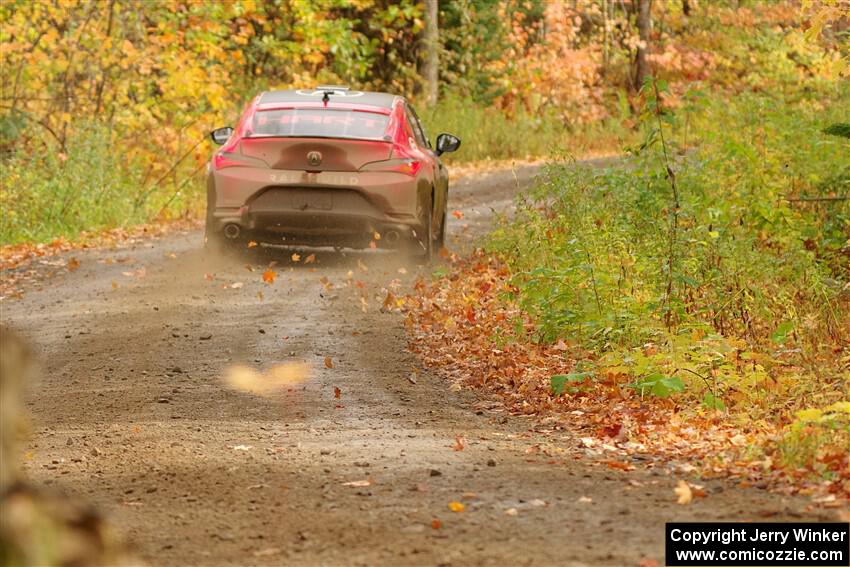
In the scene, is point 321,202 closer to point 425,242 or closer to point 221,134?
point 425,242

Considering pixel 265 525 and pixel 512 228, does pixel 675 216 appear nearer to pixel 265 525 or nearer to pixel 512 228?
pixel 512 228

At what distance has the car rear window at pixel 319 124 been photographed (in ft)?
47.7

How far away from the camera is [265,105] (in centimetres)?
1496

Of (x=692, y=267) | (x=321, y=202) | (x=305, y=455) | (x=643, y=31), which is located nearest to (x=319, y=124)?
(x=321, y=202)

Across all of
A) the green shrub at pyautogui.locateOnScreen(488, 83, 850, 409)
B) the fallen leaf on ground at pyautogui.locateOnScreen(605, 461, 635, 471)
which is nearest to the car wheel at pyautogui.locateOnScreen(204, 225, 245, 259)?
the green shrub at pyautogui.locateOnScreen(488, 83, 850, 409)

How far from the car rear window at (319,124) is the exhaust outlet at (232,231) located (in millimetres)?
989

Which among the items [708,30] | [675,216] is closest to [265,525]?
[675,216]

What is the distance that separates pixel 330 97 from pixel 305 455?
8602 millimetres

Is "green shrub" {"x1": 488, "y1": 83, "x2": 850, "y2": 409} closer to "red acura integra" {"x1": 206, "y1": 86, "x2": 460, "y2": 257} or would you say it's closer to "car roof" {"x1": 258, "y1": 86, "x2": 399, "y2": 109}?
"red acura integra" {"x1": 206, "y1": 86, "x2": 460, "y2": 257}

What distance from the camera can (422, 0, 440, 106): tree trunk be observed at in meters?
33.2

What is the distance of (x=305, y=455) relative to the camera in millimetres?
7105

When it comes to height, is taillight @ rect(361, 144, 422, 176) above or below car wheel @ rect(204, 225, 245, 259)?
above

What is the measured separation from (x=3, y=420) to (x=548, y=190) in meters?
10.9

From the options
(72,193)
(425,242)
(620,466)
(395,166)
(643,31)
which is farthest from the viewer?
(643,31)
